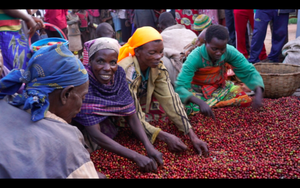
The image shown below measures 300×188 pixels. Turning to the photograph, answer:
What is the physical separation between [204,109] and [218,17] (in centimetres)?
488

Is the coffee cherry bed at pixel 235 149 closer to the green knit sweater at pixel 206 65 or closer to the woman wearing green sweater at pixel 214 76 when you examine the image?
the woman wearing green sweater at pixel 214 76

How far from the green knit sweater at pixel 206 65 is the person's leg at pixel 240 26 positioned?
2.88 meters

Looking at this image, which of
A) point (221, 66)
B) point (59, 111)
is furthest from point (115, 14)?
point (59, 111)

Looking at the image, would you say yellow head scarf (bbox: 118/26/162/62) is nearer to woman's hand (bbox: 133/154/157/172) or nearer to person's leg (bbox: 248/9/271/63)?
woman's hand (bbox: 133/154/157/172)

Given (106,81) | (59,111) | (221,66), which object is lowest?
(221,66)

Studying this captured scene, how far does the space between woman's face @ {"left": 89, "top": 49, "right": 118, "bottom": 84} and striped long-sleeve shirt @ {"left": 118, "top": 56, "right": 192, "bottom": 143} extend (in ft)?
1.45

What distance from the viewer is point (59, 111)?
5.55 ft

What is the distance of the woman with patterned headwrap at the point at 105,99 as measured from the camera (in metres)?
2.55

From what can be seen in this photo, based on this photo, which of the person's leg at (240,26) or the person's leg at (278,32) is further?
the person's leg at (240,26)

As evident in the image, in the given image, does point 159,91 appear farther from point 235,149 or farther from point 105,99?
point 235,149

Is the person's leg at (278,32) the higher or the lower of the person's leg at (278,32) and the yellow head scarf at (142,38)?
the lower

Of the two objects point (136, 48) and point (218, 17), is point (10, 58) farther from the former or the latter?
point (218, 17)

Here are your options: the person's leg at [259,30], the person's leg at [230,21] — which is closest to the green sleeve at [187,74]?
the person's leg at [259,30]

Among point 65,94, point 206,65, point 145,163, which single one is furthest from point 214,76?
point 65,94
